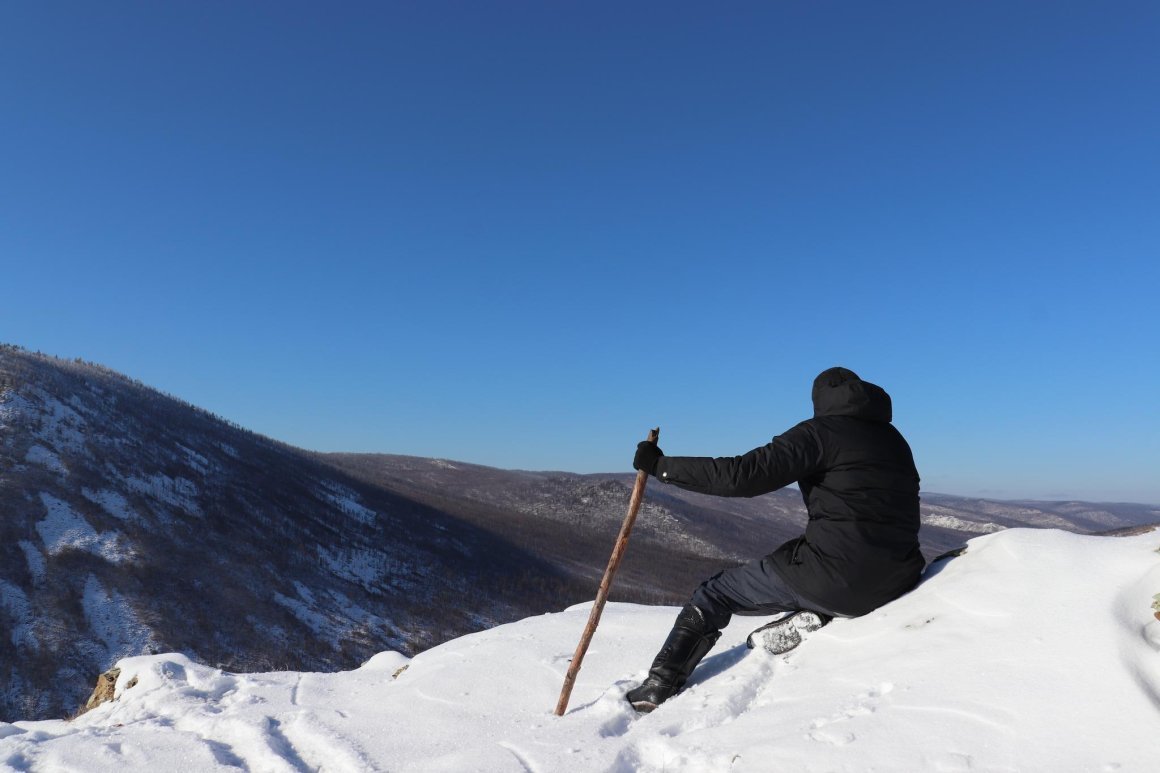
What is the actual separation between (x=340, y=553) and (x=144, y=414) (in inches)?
1020

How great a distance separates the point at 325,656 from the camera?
3956 centimetres

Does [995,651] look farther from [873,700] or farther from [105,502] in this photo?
[105,502]

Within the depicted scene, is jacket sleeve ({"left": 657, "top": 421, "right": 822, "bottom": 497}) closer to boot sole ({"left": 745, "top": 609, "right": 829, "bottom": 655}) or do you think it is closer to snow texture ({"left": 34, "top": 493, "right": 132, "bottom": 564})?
boot sole ({"left": 745, "top": 609, "right": 829, "bottom": 655})

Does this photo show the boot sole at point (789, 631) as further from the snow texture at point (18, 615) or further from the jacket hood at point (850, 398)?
the snow texture at point (18, 615)

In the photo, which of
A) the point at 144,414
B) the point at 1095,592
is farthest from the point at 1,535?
the point at 1095,592

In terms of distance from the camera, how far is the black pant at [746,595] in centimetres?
596

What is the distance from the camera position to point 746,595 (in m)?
6.09

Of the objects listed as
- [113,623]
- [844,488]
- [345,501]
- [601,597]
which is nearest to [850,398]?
[844,488]

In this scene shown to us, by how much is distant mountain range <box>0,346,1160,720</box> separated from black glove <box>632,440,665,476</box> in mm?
32896

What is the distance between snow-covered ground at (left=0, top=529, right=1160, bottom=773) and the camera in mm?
3820

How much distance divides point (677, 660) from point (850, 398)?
2.83 m

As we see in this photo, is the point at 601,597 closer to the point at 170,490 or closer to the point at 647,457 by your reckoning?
the point at 647,457

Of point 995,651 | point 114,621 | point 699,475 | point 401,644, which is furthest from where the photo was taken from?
point 401,644

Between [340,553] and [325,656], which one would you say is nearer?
[325,656]
